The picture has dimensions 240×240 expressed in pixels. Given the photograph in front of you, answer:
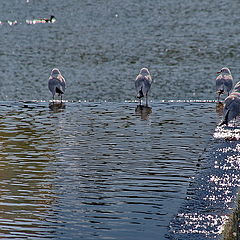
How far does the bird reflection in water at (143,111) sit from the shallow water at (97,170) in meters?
0.12

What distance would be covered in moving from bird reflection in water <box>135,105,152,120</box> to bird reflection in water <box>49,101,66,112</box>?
260 cm

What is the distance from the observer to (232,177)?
11328 mm

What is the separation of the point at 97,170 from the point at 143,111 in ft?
29.9

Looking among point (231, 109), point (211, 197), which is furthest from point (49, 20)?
point (211, 197)

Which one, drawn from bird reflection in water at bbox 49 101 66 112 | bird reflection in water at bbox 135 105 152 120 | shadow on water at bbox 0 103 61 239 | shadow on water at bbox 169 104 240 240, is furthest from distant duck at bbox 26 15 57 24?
shadow on water at bbox 169 104 240 240

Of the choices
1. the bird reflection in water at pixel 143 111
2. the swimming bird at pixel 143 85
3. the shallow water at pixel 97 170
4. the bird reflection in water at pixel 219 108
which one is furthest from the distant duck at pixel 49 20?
the shallow water at pixel 97 170

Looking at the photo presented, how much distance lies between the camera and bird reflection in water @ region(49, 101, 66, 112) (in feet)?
72.6

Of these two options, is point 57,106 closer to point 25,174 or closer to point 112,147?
point 112,147

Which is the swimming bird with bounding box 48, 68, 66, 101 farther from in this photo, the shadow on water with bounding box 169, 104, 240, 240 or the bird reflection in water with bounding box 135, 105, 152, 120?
the shadow on water with bounding box 169, 104, 240, 240

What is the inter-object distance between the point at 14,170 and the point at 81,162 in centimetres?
143

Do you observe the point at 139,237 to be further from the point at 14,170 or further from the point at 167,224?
the point at 14,170

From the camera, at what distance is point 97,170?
12414 millimetres

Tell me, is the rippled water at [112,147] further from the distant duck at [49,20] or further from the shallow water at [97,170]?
the distant duck at [49,20]

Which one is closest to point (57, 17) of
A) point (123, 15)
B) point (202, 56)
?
point (123, 15)
